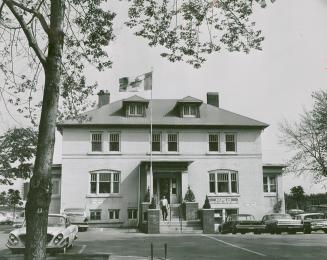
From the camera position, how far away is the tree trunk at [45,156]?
28.5 ft

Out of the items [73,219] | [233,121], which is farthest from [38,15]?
[233,121]

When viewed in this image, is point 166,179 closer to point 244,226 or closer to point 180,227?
point 180,227

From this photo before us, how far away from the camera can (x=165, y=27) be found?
34.6 ft

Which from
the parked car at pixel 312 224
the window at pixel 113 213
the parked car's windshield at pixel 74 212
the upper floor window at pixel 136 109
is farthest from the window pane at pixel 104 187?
the parked car at pixel 312 224

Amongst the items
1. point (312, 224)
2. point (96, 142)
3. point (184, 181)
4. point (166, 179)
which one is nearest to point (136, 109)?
point (96, 142)

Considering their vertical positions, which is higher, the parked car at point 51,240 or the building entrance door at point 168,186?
the building entrance door at point 168,186

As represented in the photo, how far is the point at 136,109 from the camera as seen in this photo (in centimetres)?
3638

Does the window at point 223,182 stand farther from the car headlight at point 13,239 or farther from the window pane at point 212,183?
the car headlight at point 13,239

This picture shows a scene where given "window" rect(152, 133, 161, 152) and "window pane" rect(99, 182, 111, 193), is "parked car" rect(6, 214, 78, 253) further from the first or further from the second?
"window" rect(152, 133, 161, 152)

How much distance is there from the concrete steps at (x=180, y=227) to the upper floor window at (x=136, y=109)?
10.5 meters

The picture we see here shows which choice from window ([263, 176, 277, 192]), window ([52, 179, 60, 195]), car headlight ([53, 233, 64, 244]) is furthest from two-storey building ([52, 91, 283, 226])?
car headlight ([53, 233, 64, 244])

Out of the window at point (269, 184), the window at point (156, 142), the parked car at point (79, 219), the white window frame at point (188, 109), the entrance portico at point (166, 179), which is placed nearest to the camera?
the parked car at point (79, 219)

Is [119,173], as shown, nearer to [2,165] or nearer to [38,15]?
Answer: [2,165]

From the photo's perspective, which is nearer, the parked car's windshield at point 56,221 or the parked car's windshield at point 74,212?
the parked car's windshield at point 56,221
